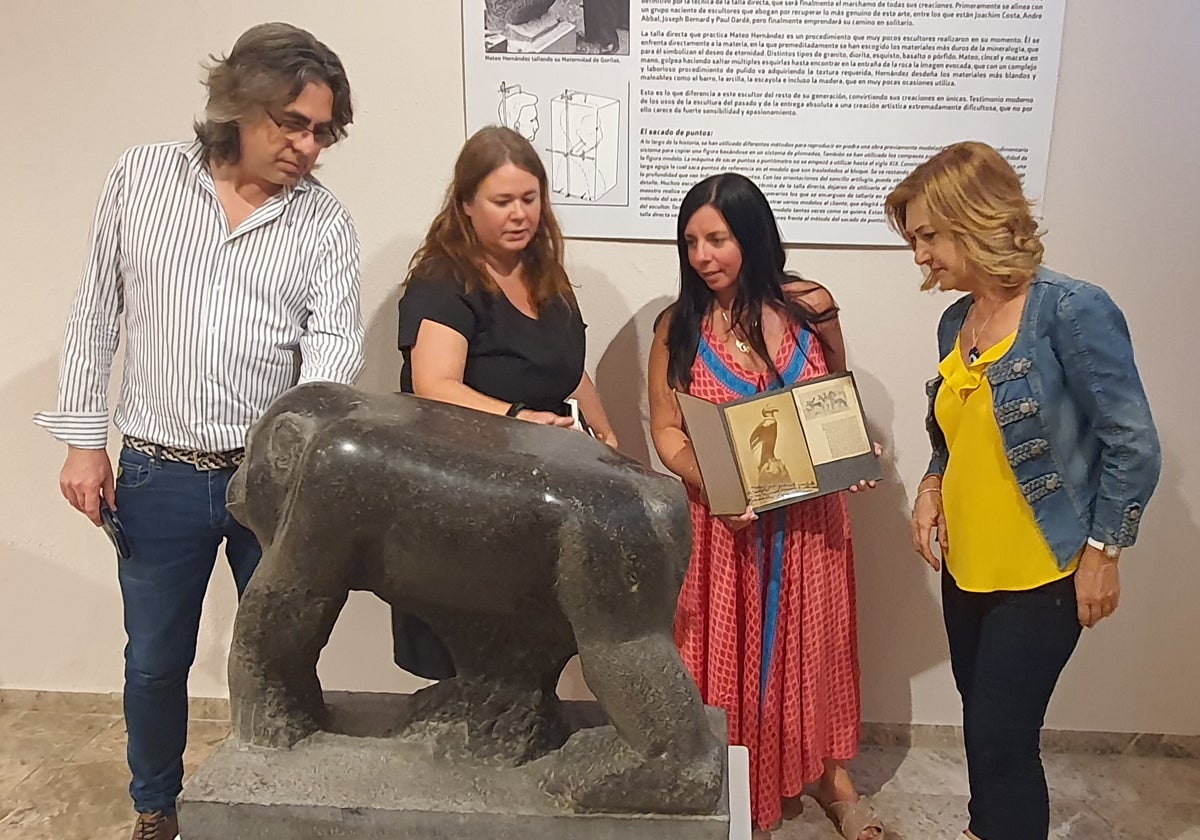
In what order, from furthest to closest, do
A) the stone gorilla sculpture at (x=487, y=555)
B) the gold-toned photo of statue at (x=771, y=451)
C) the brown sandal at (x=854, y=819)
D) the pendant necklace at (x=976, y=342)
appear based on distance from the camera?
the brown sandal at (x=854, y=819)
the gold-toned photo of statue at (x=771, y=451)
the pendant necklace at (x=976, y=342)
the stone gorilla sculpture at (x=487, y=555)

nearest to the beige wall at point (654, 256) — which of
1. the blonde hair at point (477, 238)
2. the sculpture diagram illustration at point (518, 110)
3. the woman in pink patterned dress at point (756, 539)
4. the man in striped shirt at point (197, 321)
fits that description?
the sculpture diagram illustration at point (518, 110)

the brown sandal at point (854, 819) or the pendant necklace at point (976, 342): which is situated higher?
the pendant necklace at point (976, 342)

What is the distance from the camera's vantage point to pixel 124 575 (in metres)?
1.63

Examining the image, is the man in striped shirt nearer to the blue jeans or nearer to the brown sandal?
the blue jeans

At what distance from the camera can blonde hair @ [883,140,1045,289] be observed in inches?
55.0

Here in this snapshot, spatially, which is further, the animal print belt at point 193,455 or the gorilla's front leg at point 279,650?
the animal print belt at point 193,455

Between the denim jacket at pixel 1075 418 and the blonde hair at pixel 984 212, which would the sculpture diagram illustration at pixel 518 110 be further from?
the denim jacket at pixel 1075 418

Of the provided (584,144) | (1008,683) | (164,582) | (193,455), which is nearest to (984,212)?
(1008,683)

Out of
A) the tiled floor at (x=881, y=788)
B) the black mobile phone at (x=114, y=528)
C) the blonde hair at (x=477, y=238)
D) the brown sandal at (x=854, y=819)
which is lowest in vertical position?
the tiled floor at (x=881, y=788)

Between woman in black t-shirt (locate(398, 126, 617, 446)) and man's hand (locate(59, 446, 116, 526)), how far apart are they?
481 mm

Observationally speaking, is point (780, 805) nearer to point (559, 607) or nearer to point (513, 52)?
point (559, 607)

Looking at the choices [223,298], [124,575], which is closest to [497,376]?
[223,298]

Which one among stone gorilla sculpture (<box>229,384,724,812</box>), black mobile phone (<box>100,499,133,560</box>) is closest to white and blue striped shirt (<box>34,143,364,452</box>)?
black mobile phone (<box>100,499,133,560</box>)

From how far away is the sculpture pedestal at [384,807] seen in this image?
1.08 metres
